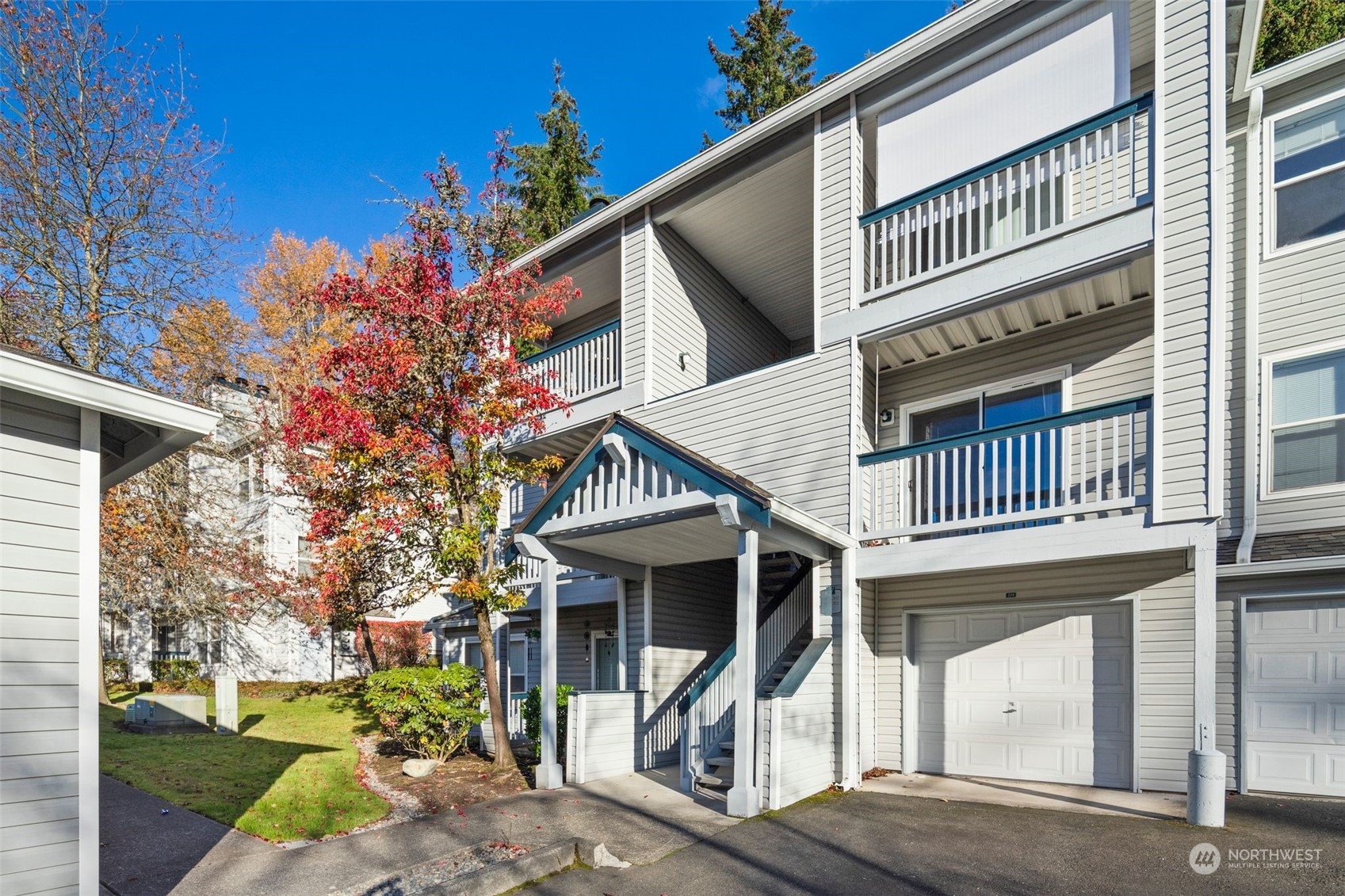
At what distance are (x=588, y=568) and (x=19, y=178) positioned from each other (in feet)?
43.3

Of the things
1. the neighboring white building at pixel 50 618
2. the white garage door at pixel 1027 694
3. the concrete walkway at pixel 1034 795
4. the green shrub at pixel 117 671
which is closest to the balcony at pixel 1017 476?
the white garage door at pixel 1027 694

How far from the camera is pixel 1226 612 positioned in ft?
27.6

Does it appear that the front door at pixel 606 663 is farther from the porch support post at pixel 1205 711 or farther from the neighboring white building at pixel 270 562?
the neighboring white building at pixel 270 562

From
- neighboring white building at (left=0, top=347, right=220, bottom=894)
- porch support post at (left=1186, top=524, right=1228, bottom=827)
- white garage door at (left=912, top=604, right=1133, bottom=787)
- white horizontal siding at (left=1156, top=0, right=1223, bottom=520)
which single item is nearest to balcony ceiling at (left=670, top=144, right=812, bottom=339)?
white horizontal siding at (left=1156, top=0, right=1223, bottom=520)

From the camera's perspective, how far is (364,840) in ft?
23.5

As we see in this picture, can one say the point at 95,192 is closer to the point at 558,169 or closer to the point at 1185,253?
the point at 558,169

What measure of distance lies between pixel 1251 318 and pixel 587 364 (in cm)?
932

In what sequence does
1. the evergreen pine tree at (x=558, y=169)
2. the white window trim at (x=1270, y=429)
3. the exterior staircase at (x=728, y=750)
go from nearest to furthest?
the white window trim at (x=1270, y=429)
the exterior staircase at (x=728, y=750)
the evergreen pine tree at (x=558, y=169)

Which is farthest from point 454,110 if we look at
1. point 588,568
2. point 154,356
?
point 588,568

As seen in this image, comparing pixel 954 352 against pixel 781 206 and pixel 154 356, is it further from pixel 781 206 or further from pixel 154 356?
pixel 154 356

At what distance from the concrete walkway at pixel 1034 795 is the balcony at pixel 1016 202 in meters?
5.71

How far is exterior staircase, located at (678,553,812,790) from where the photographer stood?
9.17m

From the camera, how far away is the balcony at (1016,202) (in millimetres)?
8086

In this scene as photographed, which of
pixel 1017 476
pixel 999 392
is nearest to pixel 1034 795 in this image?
pixel 1017 476
